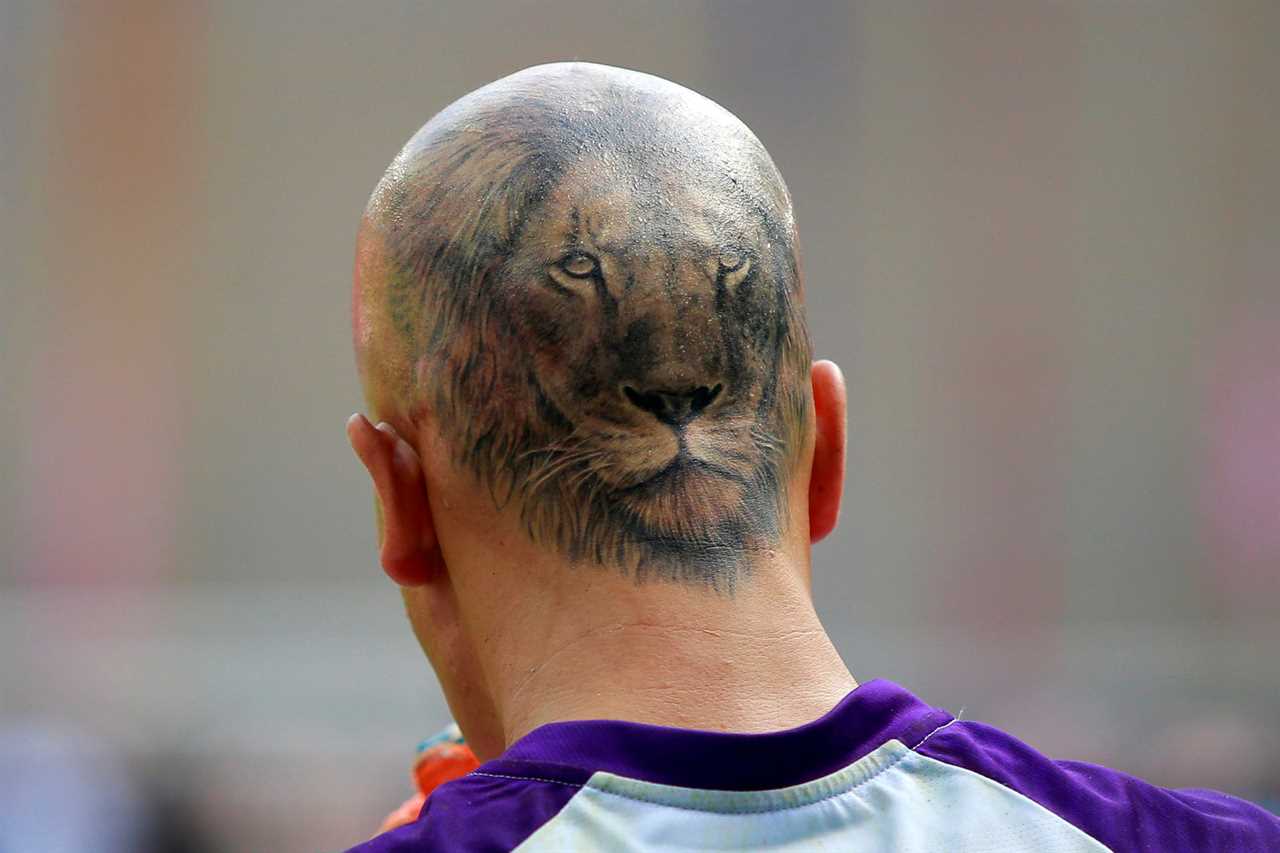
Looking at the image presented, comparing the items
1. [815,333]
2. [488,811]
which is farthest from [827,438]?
[815,333]

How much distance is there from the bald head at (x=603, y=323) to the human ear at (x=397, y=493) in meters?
0.04

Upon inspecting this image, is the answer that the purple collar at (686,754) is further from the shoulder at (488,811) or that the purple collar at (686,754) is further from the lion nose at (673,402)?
the lion nose at (673,402)

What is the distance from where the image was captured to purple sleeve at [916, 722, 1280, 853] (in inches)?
50.5

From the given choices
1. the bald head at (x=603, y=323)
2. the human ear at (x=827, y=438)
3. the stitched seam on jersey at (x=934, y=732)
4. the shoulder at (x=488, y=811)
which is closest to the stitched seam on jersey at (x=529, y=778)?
the shoulder at (x=488, y=811)

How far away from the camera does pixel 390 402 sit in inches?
A: 57.9

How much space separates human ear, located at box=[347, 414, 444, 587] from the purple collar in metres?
0.28

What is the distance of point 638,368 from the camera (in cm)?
133

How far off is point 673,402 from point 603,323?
10 centimetres

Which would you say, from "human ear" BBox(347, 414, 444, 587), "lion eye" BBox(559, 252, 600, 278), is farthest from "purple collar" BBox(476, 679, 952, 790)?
"lion eye" BBox(559, 252, 600, 278)

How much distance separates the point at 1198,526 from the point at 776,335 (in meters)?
6.07

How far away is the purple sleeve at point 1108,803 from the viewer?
128 cm

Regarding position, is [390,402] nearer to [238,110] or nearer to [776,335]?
[776,335]

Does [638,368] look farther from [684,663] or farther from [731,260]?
[684,663]

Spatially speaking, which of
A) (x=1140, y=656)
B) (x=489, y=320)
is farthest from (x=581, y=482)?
(x=1140, y=656)
